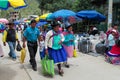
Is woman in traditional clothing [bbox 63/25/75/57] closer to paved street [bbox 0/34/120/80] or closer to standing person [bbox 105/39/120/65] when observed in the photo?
paved street [bbox 0/34/120/80]

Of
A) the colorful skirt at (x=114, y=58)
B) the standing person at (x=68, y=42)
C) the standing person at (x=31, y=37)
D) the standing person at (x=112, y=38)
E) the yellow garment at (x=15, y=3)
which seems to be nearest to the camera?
the yellow garment at (x=15, y=3)

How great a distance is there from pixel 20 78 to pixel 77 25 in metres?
19.4

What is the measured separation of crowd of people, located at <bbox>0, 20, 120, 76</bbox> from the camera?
8.02m

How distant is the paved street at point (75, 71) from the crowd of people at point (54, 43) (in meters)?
0.31

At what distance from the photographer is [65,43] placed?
9.25 meters

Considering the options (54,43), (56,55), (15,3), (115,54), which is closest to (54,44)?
(54,43)

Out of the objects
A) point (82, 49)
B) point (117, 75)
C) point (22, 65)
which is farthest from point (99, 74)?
point (82, 49)

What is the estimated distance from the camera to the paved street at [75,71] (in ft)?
26.4

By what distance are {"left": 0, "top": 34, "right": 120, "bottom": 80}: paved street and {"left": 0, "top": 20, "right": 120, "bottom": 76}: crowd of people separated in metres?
0.31

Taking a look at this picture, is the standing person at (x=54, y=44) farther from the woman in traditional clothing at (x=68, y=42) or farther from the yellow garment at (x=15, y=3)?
the yellow garment at (x=15, y=3)

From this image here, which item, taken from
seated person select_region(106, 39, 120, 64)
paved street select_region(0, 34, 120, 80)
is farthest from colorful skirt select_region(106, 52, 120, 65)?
paved street select_region(0, 34, 120, 80)

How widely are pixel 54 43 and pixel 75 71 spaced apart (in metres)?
1.43

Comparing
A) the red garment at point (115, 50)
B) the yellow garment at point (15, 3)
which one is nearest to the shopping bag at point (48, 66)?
the yellow garment at point (15, 3)

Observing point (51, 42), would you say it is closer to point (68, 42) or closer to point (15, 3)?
point (68, 42)
